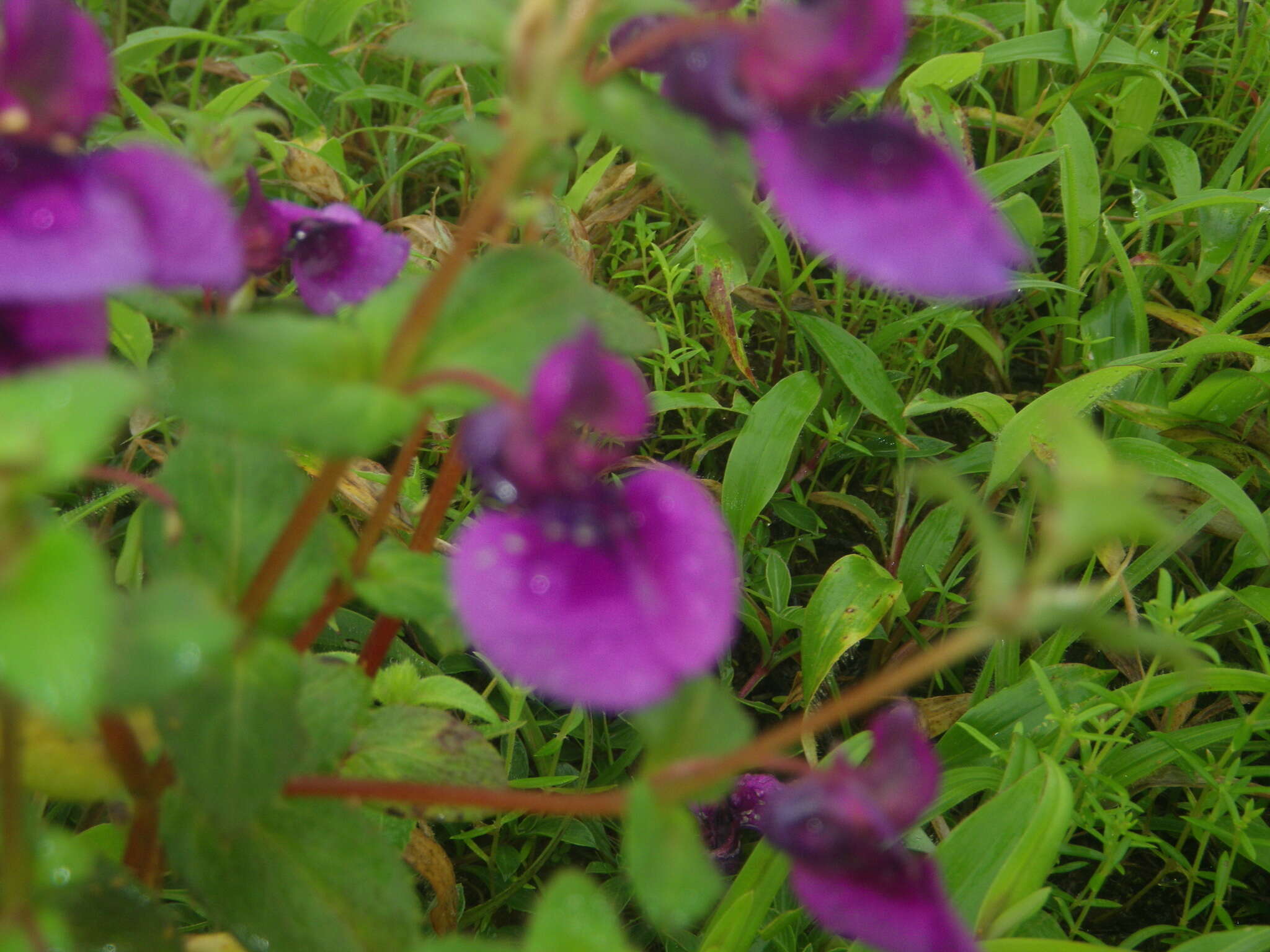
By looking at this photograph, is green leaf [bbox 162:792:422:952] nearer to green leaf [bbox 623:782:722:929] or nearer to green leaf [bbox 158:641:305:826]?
green leaf [bbox 158:641:305:826]

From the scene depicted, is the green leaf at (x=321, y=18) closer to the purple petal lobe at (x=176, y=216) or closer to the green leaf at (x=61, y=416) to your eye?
the purple petal lobe at (x=176, y=216)

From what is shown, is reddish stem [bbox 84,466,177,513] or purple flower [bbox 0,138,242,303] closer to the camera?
purple flower [bbox 0,138,242,303]

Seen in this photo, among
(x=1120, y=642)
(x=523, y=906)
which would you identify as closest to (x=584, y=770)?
(x=523, y=906)

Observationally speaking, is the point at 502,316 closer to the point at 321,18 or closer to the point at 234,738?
the point at 234,738

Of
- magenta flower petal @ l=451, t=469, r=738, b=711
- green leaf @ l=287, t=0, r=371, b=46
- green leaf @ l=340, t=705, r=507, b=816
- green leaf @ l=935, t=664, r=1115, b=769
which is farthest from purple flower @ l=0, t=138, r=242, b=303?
green leaf @ l=287, t=0, r=371, b=46

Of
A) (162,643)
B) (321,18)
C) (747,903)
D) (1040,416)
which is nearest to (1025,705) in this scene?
(1040,416)

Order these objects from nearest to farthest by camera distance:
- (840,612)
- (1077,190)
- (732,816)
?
(732,816) < (840,612) < (1077,190)

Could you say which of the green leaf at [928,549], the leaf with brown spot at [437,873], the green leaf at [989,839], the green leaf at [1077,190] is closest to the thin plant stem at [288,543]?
the leaf with brown spot at [437,873]
